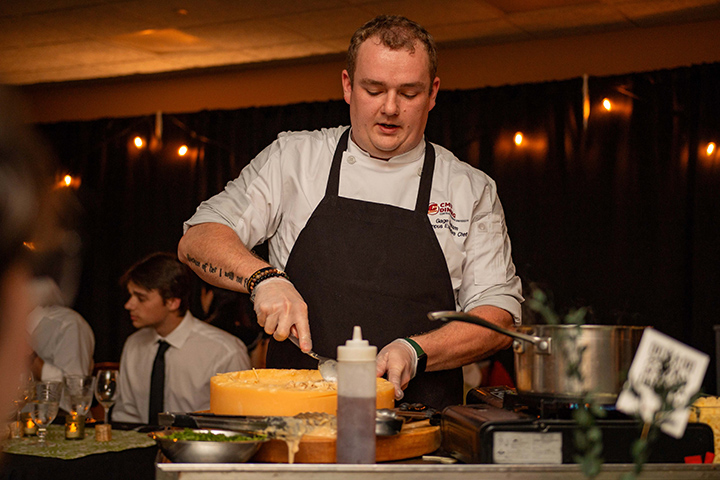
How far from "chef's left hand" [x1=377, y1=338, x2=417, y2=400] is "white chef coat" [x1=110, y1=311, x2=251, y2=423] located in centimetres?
258

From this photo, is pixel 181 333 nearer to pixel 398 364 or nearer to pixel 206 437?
pixel 398 364

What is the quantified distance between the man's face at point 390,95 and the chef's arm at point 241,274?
0.40 metres

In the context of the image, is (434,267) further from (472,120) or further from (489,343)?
(472,120)

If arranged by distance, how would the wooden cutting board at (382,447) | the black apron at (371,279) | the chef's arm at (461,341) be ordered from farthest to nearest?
1. the black apron at (371,279)
2. the chef's arm at (461,341)
3. the wooden cutting board at (382,447)

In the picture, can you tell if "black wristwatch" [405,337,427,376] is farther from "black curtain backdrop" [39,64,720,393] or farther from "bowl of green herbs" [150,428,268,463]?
"black curtain backdrop" [39,64,720,393]

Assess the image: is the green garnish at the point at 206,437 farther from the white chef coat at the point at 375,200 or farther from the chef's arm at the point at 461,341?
the white chef coat at the point at 375,200

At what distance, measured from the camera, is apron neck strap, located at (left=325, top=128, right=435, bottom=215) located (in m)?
1.88

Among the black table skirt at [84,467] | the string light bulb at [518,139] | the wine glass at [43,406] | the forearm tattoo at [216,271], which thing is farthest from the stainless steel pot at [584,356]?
the string light bulb at [518,139]

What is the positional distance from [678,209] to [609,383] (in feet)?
12.9

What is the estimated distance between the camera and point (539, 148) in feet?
16.6

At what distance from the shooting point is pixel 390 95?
177 centimetres

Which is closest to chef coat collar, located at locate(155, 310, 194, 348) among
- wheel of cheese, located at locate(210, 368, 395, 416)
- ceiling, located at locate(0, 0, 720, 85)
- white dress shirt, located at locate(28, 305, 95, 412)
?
white dress shirt, located at locate(28, 305, 95, 412)

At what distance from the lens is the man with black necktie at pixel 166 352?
4.07 m


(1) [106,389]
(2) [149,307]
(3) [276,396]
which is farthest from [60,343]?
(3) [276,396]
